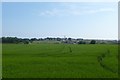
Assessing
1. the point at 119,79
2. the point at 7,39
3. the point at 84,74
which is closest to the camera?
the point at 119,79

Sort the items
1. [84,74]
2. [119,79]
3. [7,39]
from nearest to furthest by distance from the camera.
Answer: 1. [119,79]
2. [84,74]
3. [7,39]

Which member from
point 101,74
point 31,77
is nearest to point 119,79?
point 101,74

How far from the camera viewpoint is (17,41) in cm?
10106

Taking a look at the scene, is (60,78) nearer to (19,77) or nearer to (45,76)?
(45,76)

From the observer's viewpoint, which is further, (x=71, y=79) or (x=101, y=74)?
(x=101, y=74)

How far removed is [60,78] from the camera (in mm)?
13453

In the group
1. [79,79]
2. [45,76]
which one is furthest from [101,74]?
[45,76]

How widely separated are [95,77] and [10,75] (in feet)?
13.1

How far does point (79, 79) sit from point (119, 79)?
1772mm

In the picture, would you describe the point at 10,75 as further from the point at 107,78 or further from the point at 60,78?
the point at 107,78

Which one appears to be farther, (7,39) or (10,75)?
(7,39)

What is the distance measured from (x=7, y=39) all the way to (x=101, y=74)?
8388 centimetres

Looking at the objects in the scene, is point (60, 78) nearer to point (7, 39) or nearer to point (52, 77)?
point (52, 77)

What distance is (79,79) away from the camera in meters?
13.4
